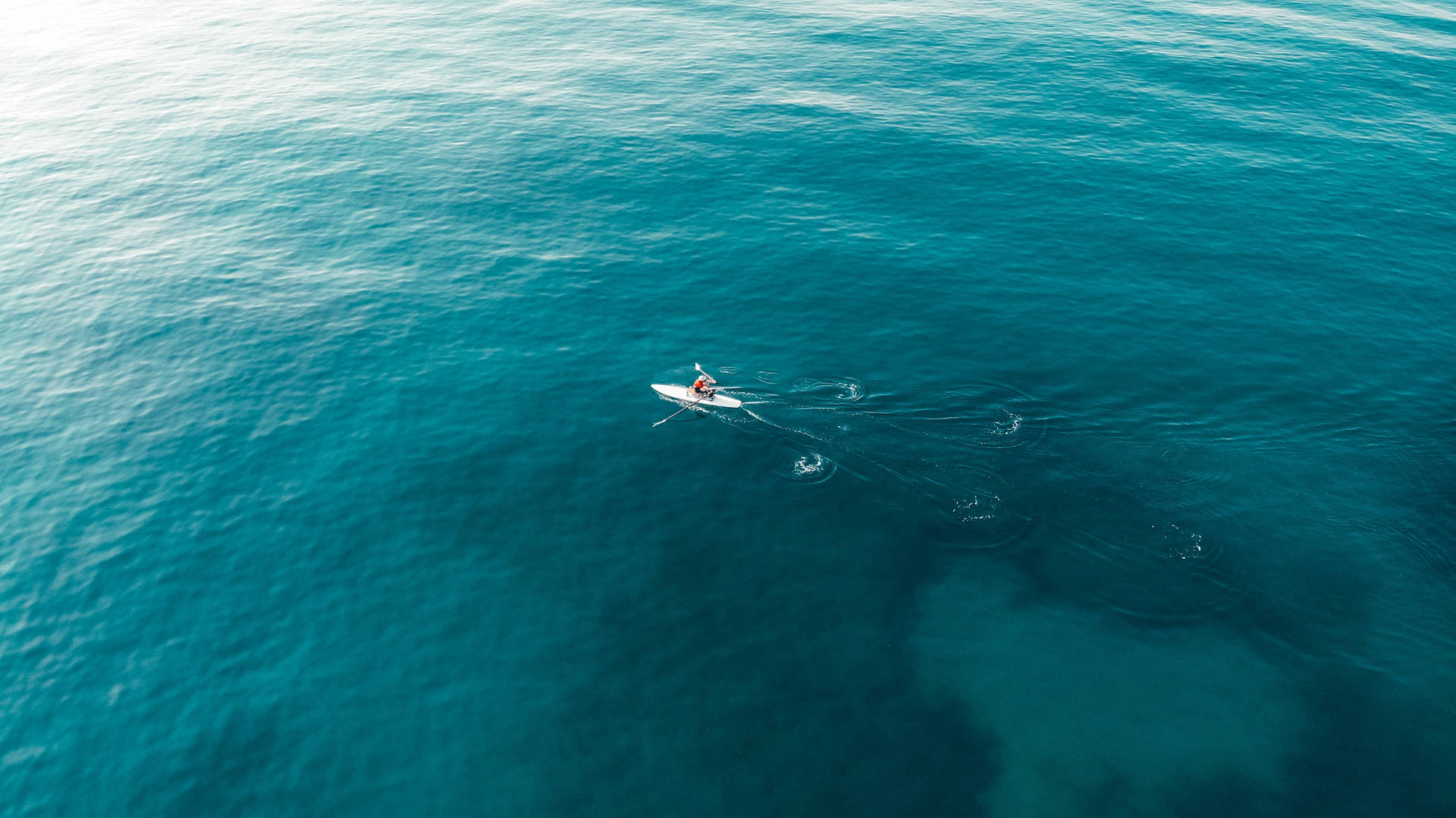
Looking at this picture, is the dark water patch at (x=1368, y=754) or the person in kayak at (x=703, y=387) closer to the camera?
the dark water patch at (x=1368, y=754)

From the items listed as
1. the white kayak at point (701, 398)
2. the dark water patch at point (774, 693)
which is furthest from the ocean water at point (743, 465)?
the white kayak at point (701, 398)

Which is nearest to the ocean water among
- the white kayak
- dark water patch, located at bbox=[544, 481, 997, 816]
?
dark water patch, located at bbox=[544, 481, 997, 816]

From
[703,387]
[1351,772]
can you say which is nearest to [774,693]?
[703,387]

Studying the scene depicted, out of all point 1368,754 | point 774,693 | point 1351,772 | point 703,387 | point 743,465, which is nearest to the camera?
point 1351,772

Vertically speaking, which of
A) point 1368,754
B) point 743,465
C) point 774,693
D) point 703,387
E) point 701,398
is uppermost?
point 703,387

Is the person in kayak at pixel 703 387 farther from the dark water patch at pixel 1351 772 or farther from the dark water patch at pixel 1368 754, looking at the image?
the dark water patch at pixel 1368 754

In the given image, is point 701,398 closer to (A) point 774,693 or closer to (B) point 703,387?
(B) point 703,387

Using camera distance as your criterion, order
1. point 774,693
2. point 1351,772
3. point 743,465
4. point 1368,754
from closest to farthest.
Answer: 1. point 1351,772
2. point 1368,754
3. point 774,693
4. point 743,465

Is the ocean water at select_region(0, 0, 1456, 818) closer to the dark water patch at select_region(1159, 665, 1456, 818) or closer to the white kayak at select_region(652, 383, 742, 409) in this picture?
the dark water patch at select_region(1159, 665, 1456, 818)
